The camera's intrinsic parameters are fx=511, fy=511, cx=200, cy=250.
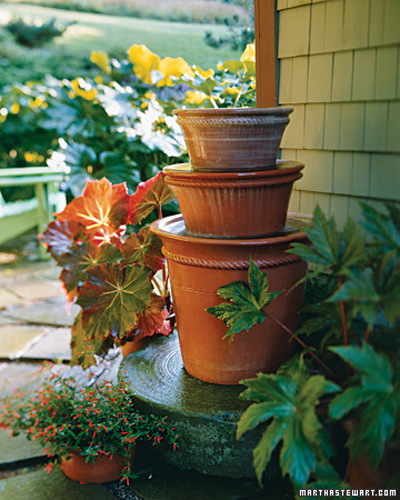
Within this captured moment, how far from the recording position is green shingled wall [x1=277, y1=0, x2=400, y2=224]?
5.07ft

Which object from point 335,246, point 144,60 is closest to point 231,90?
point 144,60

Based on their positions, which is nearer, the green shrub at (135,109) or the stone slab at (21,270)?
the green shrub at (135,109)

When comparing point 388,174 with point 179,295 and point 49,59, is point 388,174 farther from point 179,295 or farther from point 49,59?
point 49,59

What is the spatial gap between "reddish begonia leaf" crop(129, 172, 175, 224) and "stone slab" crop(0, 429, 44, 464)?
0.88 metres

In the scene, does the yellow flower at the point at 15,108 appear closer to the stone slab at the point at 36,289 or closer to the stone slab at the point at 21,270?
the stone slab at the point at 21,270

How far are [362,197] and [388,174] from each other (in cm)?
14

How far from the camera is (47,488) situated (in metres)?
1.57

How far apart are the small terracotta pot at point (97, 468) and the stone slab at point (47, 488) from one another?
0.02 m

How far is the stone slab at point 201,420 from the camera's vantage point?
1.46 metres

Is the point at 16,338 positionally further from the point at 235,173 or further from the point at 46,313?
the point at 235,173

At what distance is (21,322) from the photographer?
2887mm

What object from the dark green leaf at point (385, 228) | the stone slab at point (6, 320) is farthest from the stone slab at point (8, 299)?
the dark green leaf at point (385, 228)

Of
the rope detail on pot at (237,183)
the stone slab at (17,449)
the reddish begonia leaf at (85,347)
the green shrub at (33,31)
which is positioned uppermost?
the green shrub at (33,31)

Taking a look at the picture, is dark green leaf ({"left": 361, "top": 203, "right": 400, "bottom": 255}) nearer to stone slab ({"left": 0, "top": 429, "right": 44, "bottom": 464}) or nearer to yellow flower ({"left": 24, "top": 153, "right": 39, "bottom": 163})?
stone slab ({"left": 0, "top": 429, "right": 44, "bottom": 464})
